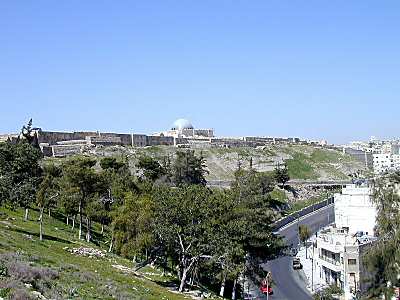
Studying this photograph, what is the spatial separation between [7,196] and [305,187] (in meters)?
87.8

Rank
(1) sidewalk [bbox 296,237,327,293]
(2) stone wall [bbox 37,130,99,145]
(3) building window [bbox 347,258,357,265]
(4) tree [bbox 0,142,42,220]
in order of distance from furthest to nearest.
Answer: (2) stone wall [bbox 37,130,99,145] → (1) sidewalk [bbox 296,237,327,293] → (3) building window [bbox 347,258,357,265] → (4) tree [bbox 0,142,42,220]

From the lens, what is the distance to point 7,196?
1427 inches

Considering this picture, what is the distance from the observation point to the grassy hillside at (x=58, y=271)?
627 inches

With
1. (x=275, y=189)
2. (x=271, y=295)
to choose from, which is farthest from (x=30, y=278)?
(x=275, y=189)

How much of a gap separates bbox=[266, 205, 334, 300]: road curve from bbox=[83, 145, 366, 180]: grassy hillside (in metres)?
41.4

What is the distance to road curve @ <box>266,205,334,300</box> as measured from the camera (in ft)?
151

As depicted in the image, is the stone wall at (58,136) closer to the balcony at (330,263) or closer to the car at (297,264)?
the car at (297,264)

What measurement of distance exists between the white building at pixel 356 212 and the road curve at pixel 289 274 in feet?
23.6

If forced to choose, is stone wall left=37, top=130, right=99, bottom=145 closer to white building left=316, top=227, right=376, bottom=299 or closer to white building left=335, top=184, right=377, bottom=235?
white building left=335, top=184, right=377, bottom=235

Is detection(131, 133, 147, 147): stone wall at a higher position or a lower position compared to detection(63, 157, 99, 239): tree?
higher

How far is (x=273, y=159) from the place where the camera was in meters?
142

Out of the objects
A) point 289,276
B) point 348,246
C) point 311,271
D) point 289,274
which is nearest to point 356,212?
point 311,271

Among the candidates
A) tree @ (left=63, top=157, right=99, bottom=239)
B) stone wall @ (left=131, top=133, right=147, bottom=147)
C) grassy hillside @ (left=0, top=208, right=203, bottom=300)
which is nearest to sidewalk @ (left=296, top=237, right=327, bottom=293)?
grassy hillside @ (left=0, top=208, right=203, bottom=300)

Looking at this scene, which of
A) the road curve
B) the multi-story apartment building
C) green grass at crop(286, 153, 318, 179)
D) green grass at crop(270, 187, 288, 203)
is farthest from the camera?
green grass at crop(286, 153, 318, 179)
